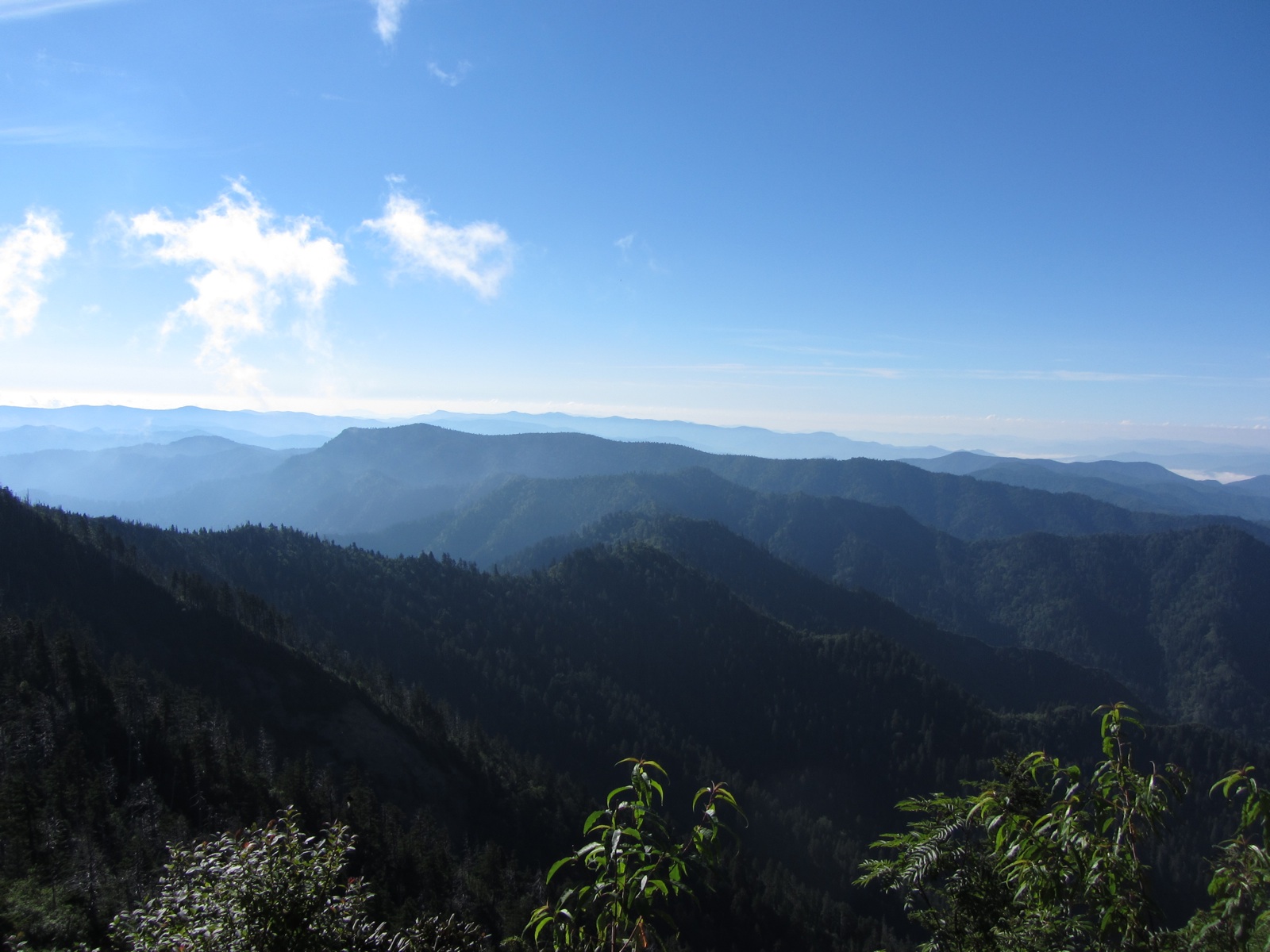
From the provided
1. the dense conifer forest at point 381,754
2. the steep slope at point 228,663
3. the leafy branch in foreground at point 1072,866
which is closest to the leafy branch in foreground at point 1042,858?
the leafy branch in foreground at point 1072,866

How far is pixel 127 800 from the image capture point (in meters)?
66.1

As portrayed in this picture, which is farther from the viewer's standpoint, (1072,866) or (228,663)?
(228,663)

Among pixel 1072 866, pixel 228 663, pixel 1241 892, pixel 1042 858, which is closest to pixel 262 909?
pixel 1042 858

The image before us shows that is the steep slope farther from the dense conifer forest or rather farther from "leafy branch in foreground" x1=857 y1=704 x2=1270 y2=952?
"leafy branch in foreground" x1=857 y1=704 x2=1270 y2=952

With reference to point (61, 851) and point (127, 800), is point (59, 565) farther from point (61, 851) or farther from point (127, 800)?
point (61, 851)

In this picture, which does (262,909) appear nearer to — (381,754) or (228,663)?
(381,754)

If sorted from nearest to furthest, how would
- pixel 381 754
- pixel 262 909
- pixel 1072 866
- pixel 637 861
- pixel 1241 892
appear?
pixel 1241 892 → pixel 1072 866 → pixel 637 861 → pixel 262 909 → pixel 381 754

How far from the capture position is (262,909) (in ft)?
29.8

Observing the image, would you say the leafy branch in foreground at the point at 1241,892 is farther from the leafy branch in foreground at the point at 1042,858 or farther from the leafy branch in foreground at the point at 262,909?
the leafy branch in foreground at the point at 262,909

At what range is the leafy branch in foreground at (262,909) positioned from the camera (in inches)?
352

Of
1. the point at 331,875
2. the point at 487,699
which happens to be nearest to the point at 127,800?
the point at 331,875

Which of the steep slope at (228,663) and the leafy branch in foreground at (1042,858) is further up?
the leafy branch in foreground at (1042,858)

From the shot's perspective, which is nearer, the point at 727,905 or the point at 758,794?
the point at 727,905

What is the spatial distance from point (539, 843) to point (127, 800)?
55942 mm
